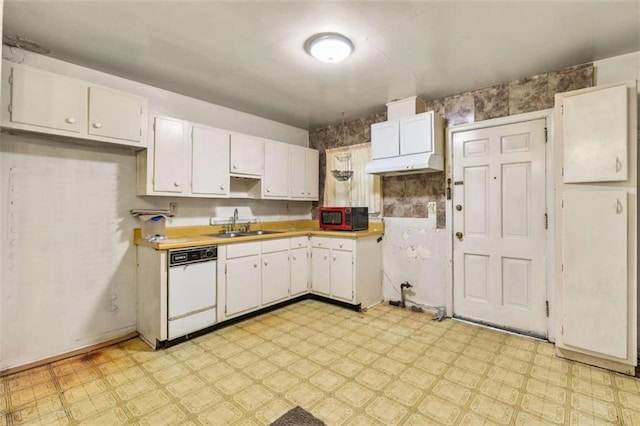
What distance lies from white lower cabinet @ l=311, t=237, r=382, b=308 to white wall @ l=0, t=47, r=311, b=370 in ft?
6.39

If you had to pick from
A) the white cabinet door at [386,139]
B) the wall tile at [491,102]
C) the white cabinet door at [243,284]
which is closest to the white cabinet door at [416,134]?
the white cabinet door at [386,139]

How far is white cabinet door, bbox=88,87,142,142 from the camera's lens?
2.52 meters

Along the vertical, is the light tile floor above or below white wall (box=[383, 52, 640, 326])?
below

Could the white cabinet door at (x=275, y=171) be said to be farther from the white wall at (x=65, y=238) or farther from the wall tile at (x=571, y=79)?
the wall tile at (x=571, y=79)

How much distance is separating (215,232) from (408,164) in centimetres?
237

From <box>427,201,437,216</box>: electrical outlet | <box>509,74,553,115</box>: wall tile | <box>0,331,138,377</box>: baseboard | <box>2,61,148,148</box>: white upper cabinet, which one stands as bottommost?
<box>0,331,138,377</box>: baseboard

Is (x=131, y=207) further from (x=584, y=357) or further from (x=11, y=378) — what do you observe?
(x=584, y=357)

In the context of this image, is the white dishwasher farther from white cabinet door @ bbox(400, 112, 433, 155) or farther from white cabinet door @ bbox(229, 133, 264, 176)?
white cabinet door @ bbox(400, 112, 433, 155)

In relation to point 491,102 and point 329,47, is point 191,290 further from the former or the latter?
point 491,102

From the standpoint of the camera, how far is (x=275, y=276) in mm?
3672

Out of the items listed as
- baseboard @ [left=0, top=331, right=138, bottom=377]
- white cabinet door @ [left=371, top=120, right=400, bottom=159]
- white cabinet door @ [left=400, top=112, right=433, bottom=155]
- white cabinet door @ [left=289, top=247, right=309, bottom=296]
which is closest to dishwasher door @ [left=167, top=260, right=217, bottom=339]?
baseboard @ [left=0, top=331, right=138, bottom=377]

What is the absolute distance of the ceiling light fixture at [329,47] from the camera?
224 centimetres

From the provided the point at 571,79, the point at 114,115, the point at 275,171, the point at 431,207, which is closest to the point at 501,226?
the point at 431,207

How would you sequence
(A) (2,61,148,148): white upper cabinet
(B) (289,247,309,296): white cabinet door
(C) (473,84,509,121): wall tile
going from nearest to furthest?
(A) (2,61,148,148): white upper cabinet < (C) (473,84,509,121): wall tile < (B) (289,247,309,296): white cabinet door
